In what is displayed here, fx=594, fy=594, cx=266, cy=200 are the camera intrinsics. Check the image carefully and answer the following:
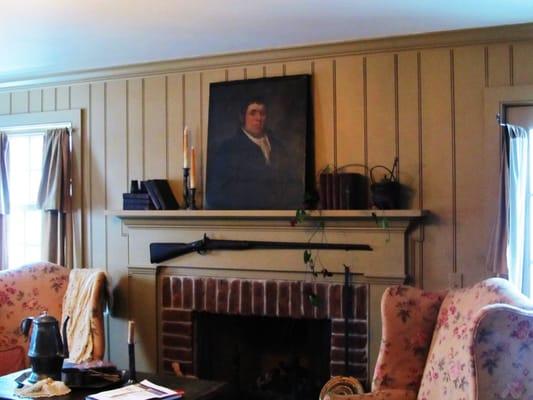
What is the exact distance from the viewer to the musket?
11.3 ft

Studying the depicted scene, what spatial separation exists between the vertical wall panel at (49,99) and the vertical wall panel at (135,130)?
25.4 inches

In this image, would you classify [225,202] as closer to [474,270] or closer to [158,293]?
[158,293]

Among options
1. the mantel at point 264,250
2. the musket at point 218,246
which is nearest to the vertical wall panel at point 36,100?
the mantel at point 264,250

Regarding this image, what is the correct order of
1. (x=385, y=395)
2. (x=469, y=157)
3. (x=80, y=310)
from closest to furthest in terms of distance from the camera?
(x=385, y=395), (x=469, y=157), (x=80, y=310)

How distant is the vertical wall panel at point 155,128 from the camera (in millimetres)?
3961

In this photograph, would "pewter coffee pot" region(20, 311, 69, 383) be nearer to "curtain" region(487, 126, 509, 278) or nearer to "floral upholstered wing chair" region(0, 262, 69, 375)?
"floral upholstered wing chair" region(0, 262, 69, 375)

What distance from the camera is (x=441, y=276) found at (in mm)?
3295

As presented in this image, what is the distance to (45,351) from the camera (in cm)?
271

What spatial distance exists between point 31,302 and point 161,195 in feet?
3.54

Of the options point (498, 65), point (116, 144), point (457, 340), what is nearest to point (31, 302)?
point (116, 144)

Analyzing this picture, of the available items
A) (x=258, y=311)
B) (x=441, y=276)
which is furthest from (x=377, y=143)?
(x=258, y=311)

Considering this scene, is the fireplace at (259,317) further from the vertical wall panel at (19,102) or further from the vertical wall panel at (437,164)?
the vertical wall panel at (19,102)

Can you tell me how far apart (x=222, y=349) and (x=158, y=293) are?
570 mm

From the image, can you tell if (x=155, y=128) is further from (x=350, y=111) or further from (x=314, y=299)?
(x=314, y=299)
